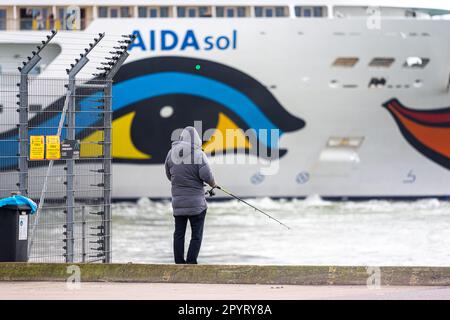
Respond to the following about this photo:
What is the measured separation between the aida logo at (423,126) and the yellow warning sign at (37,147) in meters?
18.6

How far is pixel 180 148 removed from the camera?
13570mm

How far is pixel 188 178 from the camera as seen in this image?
1348 centimetres

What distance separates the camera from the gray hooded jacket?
44.2ft

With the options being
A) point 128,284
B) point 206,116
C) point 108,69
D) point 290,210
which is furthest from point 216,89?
point 128,284

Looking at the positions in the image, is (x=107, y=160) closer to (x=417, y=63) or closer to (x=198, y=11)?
(x=198, y=11)

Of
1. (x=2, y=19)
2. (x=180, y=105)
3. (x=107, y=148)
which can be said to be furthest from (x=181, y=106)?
(x=107, y=148)

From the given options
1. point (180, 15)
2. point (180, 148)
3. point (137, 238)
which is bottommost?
point (137, 238)

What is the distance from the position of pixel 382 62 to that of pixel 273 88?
2.68m

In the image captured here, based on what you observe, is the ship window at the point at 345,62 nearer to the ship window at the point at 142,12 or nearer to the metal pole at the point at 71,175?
the ship window at the point at 142,12

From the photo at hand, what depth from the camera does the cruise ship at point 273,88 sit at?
3112 centimetres

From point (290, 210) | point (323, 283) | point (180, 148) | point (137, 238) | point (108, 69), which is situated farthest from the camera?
point (290, 210)

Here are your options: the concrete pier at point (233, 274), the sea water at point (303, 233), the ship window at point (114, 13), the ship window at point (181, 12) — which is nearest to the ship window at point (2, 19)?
the ship window at point (114, 13)

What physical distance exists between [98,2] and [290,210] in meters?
6.66
